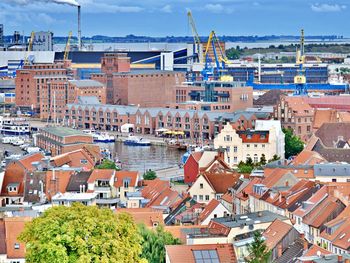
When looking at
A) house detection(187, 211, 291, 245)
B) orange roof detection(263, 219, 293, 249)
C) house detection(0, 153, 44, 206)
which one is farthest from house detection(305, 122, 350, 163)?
orange roof detection(263, 219, 293, 249)

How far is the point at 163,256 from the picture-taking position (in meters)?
16.9

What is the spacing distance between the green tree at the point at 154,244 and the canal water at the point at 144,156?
18.4 metres

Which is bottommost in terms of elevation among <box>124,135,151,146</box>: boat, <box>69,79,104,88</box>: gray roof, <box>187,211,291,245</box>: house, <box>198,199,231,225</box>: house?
<box>124,135,151,146</box>: boat

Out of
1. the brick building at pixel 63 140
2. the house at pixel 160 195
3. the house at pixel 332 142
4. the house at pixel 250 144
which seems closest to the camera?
the house at pixel 160 195

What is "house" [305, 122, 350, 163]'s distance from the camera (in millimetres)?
30656

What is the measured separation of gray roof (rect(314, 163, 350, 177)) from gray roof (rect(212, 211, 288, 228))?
5.90 meters

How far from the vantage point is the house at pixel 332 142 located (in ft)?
101

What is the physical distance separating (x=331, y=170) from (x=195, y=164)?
5065 millimetres

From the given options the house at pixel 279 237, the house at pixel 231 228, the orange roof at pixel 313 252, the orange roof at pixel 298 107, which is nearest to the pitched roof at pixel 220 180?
the house at pixel 231 228

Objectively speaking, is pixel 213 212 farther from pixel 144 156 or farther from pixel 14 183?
pixel 144 156

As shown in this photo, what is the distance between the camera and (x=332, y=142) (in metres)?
34.8

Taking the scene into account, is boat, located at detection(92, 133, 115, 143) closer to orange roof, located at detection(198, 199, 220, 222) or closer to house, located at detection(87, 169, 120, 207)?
house, located at detection(87, 169, 120, 207)

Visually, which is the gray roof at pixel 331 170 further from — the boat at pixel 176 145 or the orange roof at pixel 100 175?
the boat at pixel 176 145

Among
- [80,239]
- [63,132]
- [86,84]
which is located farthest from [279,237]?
[86,84]
